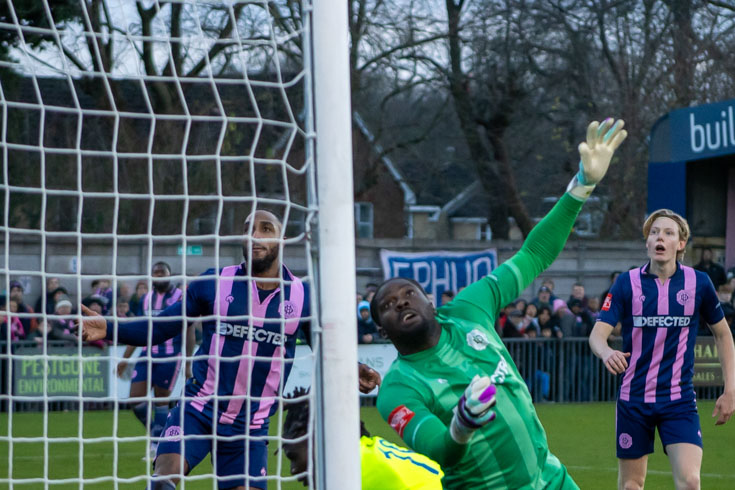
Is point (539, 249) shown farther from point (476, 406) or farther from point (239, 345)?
point (239, 345)

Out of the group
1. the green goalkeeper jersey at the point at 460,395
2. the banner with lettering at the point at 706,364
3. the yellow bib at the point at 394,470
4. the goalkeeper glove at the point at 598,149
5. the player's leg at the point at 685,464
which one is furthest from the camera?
the banner with lettering at the point at 706,364

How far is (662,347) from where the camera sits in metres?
6.42

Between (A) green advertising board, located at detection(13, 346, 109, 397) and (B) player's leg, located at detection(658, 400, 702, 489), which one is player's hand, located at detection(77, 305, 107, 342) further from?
(A) green advertising board, located at detection(13, 346, 109, 397)

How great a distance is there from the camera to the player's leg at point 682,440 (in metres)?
6.00

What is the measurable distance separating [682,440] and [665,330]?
0.68 meters

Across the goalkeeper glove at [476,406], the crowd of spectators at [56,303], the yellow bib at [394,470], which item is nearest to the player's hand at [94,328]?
the yellow bib at [394,470]

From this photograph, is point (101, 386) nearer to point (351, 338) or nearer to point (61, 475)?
point (61, 475)

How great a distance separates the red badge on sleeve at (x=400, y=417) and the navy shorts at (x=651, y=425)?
281 centimetres

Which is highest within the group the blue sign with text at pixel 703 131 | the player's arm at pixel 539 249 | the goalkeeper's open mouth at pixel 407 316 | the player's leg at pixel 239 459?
the blue sign with text at pixel 703 131

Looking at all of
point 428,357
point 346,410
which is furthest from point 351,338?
point 428,357

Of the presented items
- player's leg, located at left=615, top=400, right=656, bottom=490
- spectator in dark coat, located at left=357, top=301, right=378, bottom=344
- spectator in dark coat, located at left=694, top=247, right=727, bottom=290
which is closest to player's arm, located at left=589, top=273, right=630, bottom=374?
player's leg, located at left=615, top=400, right=656, bottom=490

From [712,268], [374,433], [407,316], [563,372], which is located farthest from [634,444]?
[712,268]

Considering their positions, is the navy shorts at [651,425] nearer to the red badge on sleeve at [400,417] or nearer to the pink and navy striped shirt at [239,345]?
the pink and navy striped shirt at [239,345]

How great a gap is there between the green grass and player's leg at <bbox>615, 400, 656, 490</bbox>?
7.03 ft
